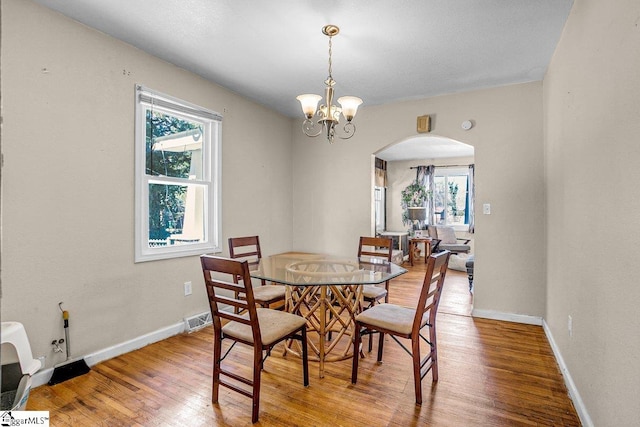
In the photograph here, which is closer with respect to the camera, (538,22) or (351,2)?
(351,2)

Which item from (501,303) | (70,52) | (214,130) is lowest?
(501,303)

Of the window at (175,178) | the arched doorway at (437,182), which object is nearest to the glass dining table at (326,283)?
the window at (175,178)

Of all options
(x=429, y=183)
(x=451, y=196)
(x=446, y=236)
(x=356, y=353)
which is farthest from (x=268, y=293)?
(x=451, y=196)

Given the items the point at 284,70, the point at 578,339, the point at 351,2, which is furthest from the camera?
the point at 284,70

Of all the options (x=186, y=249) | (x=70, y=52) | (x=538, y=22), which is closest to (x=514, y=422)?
(x=538, y=22)

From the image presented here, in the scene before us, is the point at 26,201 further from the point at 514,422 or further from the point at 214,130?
the point at 514,422

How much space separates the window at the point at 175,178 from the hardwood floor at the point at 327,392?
964 mm

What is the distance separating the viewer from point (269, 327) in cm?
Answer: 224

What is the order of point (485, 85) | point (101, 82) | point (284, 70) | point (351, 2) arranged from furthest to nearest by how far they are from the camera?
1. point (485, 85)
2. point (284, 70)
3. point (101, 82)
4. point (351, 2)

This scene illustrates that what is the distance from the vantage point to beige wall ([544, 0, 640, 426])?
153cm

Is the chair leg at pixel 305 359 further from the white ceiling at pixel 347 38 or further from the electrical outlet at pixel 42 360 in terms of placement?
the white ceiling at pixel 347 38

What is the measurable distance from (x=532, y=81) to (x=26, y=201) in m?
4.44

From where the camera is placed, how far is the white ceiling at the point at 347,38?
243cm

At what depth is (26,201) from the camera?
2.38 meters
